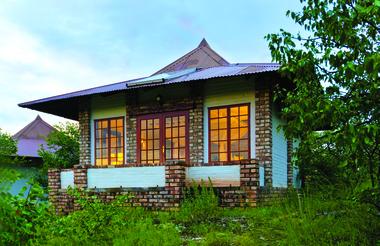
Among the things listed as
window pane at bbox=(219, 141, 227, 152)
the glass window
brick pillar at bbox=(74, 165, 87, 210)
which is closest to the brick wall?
the glass window

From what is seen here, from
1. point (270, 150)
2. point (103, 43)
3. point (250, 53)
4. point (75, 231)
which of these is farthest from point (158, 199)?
point (250, 53)

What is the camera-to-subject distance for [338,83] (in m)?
4.65

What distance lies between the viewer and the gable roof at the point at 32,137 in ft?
77.6

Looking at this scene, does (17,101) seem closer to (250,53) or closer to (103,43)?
(103,43)

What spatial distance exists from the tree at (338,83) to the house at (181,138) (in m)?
4.74

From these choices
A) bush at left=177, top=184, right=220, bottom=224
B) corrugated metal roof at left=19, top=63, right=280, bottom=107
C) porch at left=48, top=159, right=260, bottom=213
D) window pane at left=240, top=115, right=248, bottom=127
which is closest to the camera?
bush at left=177, top=184, right=220, bottom=224

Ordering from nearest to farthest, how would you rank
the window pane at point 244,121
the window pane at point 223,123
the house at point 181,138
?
the house at point 181,138
the window pane at point 244,121
the window pane at point 223,123

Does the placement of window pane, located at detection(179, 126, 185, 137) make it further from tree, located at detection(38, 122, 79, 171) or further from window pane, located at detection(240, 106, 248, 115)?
tree, located at detection(38, 122, 79, 171)

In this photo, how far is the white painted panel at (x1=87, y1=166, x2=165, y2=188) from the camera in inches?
410

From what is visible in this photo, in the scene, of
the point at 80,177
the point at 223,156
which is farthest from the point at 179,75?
the point at 80,177

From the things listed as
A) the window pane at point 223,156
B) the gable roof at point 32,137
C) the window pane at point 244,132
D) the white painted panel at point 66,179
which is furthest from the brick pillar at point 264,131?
the gable roof at point 32,137

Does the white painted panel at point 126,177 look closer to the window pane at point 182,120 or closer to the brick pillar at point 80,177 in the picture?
the brick pillar at point 80,177

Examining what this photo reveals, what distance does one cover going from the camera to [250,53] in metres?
21.6

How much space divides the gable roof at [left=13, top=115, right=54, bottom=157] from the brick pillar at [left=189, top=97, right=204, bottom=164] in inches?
547
